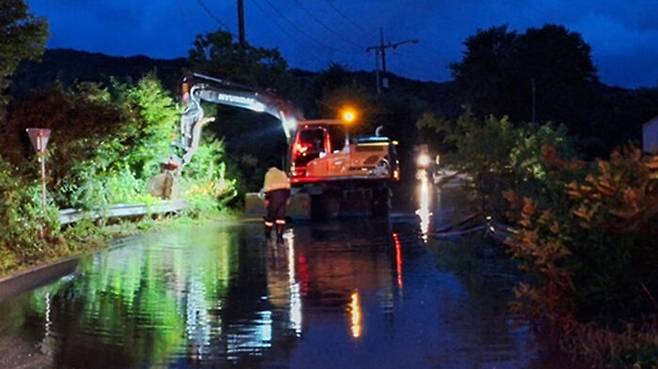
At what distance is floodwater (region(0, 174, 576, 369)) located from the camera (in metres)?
9.96

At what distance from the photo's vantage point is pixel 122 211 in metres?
26.6

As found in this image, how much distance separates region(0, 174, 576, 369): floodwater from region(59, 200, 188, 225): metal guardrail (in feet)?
11.0

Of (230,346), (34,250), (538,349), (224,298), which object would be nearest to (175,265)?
(34,250)

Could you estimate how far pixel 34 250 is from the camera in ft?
59.6

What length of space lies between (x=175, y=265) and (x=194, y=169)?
15536 mm

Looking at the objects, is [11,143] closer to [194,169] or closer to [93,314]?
[93,314]

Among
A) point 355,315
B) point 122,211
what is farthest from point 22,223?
point 355,315

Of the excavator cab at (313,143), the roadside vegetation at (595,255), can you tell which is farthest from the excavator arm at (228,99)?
the roadside vegetation at (595,255)

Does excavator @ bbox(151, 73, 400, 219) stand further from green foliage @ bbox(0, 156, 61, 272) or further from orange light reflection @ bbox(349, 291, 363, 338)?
orange light reflection @ bbox(349, 291, 363, 338)

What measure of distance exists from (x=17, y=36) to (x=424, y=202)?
66.3 feet

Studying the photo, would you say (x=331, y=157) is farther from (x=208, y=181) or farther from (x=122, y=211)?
(x=122, y=211)

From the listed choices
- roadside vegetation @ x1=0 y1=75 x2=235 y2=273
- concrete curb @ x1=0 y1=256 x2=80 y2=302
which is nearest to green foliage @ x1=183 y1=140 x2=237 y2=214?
roadside vegetation @ x1=0 y1=75 x2=235 y2=273

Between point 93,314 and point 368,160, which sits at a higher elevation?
point 368,160

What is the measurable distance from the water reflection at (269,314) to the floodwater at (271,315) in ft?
0.05
